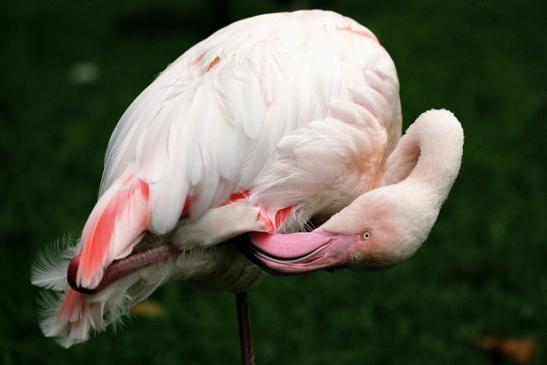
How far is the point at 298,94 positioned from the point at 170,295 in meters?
2.43

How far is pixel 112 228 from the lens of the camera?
2.54 meters

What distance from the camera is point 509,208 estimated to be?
584 cm

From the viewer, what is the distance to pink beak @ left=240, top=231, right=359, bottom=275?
8.95ft

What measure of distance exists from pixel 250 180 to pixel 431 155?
73 centimetres

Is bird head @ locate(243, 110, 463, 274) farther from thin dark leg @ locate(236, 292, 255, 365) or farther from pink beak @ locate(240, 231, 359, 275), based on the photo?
thin dark leg @ locate(236, 292, 255, 365)

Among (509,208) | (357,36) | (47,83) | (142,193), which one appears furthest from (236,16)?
(142,193)

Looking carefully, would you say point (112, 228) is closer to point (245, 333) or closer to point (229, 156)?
point (229, 156)

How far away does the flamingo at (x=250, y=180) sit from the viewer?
2.59 metres

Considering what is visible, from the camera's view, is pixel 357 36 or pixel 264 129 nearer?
pixel 264 129

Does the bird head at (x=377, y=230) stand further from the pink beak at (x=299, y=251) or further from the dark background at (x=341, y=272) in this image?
the dark background at (x=341, y=272)

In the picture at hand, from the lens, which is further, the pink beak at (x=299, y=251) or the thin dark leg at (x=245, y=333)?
the thin dark leg at (x=245, y=333)

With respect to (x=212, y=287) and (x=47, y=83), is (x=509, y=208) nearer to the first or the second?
(x=212, y=287)

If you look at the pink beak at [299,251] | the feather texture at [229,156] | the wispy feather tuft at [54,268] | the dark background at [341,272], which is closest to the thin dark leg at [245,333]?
the feather texture at [229,156]

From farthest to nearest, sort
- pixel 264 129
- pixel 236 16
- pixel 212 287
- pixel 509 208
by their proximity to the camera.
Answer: pixel 236 16, pixel 509 208, pixel 212 287, pixel 264 129
